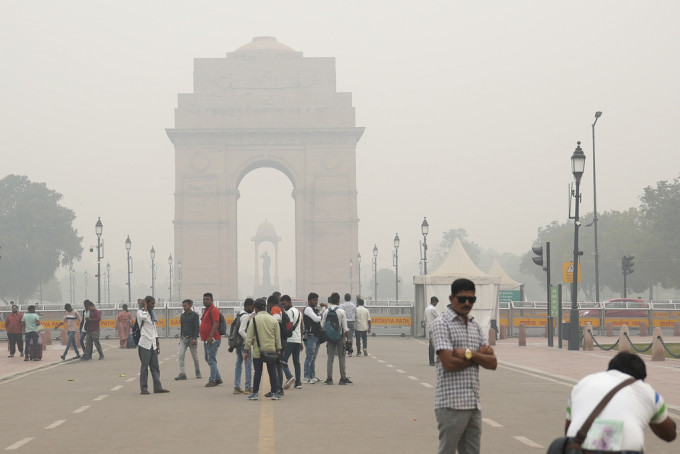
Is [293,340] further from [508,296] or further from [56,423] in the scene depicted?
[508,296]

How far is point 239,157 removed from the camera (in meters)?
102

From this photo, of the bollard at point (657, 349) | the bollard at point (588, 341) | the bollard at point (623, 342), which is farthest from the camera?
the bollard at point (588, 341)

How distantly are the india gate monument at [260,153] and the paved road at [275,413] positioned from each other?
7601cm

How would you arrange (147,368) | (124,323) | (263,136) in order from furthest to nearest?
(263,136), (124,323), (147,368)

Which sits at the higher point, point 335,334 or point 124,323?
point 335,334

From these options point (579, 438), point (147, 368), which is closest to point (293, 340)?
point (147, 368)

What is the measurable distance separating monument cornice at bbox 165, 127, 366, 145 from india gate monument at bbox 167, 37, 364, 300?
0.09 metres

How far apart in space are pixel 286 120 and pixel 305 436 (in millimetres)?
89437

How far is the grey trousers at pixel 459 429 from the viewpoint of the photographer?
8.48 meters

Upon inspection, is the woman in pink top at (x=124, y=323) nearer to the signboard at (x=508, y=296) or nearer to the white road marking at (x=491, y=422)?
the signboard at (x=508, y=296)

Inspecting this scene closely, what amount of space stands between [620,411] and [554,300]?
2908 cm

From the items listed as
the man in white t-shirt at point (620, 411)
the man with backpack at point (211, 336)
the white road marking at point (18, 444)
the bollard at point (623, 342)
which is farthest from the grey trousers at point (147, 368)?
the bollard at point (623, 342)

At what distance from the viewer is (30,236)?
110500 mm

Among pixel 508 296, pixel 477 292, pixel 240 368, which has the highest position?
pixel 477 292
